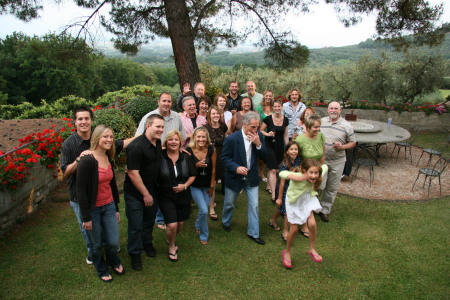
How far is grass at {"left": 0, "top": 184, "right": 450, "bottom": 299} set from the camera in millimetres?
3191

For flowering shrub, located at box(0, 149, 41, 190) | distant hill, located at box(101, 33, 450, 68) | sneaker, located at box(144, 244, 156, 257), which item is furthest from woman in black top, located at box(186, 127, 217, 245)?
distant hill, located at box(101, 33, 450, 68)

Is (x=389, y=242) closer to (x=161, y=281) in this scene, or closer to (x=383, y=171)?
(x=161, y=281)

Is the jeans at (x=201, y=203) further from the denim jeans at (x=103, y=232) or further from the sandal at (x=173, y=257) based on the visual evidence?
the denim jeans at (x=103, y=232)

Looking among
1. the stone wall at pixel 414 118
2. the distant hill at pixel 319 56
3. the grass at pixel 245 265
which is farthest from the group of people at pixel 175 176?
the stone wall at pixel 414 118

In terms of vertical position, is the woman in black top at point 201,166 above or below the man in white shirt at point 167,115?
below

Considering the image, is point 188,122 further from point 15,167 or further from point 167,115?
point 15,167

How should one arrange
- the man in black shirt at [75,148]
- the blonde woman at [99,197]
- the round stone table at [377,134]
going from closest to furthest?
the blonde woman at [99,197] → the man in black shirt at [75,148] → the round stone table at [377,134]

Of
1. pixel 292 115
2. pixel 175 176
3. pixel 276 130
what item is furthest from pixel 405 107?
pixel 175 176

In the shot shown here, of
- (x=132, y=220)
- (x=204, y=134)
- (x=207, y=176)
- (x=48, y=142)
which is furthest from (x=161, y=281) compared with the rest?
(x=48, y=142)

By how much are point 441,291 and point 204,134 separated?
10.3 ft

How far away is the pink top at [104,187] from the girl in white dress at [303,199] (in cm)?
188

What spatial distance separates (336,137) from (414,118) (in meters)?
8.09

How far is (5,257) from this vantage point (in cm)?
366

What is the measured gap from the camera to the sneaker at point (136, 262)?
348 cm
